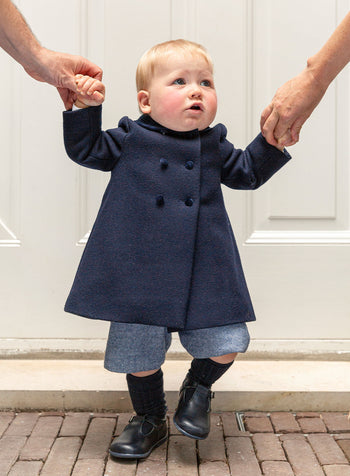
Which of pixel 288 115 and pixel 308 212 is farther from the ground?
pixel 288 115

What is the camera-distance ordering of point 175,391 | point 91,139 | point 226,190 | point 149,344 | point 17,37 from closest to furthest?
1. point 17,37
2. point 91,139
3. point 149,344
4. point 175,391
5. point 226,190

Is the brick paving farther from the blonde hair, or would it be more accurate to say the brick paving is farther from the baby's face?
the blonde hair

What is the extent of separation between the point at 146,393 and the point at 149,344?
0.17 m

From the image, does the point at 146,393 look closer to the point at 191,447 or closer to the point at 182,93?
the point at 191,447

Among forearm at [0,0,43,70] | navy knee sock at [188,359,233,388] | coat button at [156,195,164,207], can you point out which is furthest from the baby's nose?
navy knee sock at [188,359,233,388]

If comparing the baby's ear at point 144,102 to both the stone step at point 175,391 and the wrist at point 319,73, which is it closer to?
the wrist at point 319,73

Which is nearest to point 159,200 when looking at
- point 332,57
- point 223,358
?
point 223,358

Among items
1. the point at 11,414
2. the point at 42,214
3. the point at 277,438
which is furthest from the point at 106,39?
the point at 277,438

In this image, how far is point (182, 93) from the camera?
78.3 inches

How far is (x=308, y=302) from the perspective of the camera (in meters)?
2.81

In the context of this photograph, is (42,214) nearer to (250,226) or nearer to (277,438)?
(250,226)

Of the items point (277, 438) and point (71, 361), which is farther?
point (71, 361)

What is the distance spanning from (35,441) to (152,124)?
3.58 feet

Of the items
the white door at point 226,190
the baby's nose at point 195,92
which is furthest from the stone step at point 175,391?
the baby's nose at point 195,92
